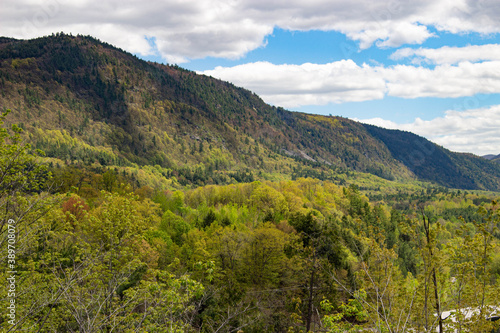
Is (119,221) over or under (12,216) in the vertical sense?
under

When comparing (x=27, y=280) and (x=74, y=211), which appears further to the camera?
(x=74, y=211)

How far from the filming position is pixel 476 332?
1069 cm

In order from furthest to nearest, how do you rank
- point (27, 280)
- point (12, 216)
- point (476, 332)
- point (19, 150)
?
point (27, 280)
point (12, 216)
point (19, 150)
point (476, 332)

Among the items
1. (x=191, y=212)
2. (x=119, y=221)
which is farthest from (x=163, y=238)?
(x=119, y=221)

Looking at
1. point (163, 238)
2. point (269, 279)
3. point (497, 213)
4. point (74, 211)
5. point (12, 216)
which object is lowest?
point (269, 279)

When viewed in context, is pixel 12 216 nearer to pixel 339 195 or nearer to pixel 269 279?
pixel 269 279

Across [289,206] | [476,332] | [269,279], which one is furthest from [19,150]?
[289,206]

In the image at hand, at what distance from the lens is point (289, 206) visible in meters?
75.0

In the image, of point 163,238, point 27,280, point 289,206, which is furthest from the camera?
point 289,206

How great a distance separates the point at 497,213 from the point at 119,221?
19.5 m

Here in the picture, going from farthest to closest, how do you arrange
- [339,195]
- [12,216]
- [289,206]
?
1. [339,195]
2. [289,206]
3. [12,216]

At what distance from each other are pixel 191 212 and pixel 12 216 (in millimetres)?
59101

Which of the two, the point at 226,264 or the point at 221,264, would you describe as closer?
the point at 226,264

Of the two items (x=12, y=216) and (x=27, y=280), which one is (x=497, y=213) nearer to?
(x=12, y=216)
